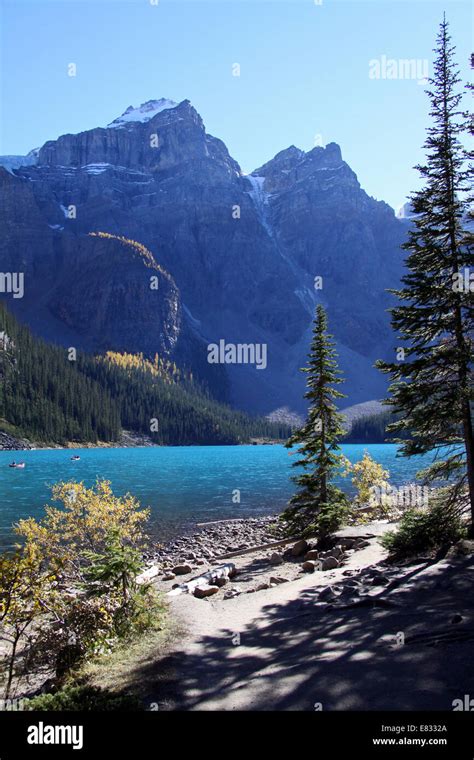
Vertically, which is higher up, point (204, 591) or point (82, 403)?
point (82, 403)

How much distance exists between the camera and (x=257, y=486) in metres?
60.1

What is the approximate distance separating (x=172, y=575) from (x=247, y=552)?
19.5ft

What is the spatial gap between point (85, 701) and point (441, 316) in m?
13.4

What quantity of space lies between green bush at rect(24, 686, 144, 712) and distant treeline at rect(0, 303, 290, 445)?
13465 centimetres

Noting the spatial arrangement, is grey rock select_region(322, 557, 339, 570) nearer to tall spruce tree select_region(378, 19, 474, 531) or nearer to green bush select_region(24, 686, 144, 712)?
tall spruce tree select_region(378, 19, 474, 531)

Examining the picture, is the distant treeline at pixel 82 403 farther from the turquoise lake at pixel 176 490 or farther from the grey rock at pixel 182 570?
the grey rock at pixel 182 570

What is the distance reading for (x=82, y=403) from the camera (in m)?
154

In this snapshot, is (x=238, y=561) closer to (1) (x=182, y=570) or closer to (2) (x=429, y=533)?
(1) (x=182, y=570)

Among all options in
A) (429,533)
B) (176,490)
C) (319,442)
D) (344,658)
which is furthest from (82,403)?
(344,658)

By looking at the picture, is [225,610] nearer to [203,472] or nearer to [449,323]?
[449,323]

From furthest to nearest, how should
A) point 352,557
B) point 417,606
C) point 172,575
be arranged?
point 172,575
point 352,557
point 417,606

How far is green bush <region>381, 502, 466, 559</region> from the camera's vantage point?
14344 mm

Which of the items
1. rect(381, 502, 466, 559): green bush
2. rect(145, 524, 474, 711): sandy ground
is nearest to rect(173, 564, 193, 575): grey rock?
rect(145, 524, 474, 711): sandy ground

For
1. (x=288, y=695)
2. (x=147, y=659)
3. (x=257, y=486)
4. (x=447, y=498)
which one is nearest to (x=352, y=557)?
(x=447, y=498)
